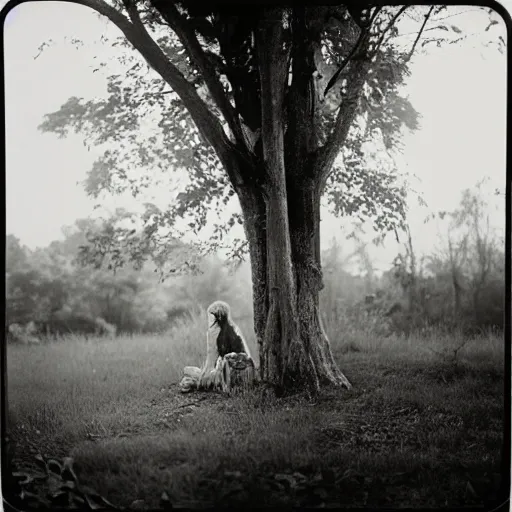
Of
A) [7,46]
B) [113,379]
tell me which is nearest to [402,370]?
[113,379]

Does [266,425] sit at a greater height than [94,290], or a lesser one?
lesser

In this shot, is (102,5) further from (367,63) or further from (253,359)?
(253,359)

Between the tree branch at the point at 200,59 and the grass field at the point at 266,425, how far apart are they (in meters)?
0.83

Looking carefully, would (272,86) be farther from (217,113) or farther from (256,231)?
(256,231)

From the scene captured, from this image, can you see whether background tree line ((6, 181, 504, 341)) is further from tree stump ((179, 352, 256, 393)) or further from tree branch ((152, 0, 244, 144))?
tree branch ((152, 0, 244, 144))

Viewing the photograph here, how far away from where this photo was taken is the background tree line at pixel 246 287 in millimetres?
2545

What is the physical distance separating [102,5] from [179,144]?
61 cm

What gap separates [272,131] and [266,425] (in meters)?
1.18

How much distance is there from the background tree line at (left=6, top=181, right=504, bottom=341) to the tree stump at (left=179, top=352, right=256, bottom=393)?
19 cm

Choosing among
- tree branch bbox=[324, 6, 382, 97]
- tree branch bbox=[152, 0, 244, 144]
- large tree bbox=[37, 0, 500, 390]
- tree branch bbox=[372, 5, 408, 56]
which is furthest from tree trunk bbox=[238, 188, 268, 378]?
tree branch bbox=[372, 5, 408, 56]

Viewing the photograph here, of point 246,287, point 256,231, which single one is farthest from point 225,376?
point 256,231

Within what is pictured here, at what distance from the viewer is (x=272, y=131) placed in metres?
2.59

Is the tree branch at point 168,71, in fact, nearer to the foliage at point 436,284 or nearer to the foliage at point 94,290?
the foliage at point 94,290

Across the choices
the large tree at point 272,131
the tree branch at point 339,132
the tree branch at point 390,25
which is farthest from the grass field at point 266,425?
the tree branch at point 390,25
